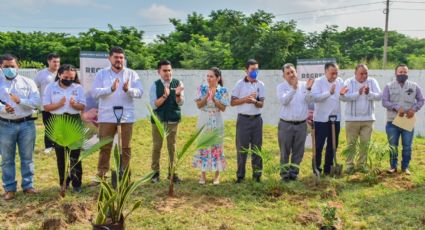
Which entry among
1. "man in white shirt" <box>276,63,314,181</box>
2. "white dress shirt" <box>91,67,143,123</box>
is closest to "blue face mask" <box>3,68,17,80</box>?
"white dress shirt" <box>91,67,143,123</box>

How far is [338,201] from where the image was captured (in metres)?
5.19

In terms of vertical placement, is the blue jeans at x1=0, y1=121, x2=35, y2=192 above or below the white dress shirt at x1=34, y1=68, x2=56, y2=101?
below

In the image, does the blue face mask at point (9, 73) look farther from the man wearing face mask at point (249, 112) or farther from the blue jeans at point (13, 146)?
the man wearing face mask at point (249, 112)

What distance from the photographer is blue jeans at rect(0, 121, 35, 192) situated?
16.6ft

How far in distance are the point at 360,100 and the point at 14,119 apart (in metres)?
4.84

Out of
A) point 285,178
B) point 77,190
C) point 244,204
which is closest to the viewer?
point 244,204

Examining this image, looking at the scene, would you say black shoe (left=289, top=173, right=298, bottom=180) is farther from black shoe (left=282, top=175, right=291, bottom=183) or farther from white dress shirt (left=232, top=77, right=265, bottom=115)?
white dress shirt (left=232, top=77, right=265, bottom=115)

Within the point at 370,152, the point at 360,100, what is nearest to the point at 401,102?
the point at 360,100

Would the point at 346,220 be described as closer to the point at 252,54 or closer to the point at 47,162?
the point at 47,162

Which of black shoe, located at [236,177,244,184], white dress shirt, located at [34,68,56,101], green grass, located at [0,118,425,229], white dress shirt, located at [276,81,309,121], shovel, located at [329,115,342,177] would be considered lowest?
green grass, located at [0,118,425,229]

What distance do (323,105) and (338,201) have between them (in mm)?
1632

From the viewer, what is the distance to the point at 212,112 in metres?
5.89

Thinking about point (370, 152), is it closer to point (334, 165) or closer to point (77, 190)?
point (334, 165)

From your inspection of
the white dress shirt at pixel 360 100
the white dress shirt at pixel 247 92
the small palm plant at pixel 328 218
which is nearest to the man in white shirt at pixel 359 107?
the white dress shirt at pixel 360 100
